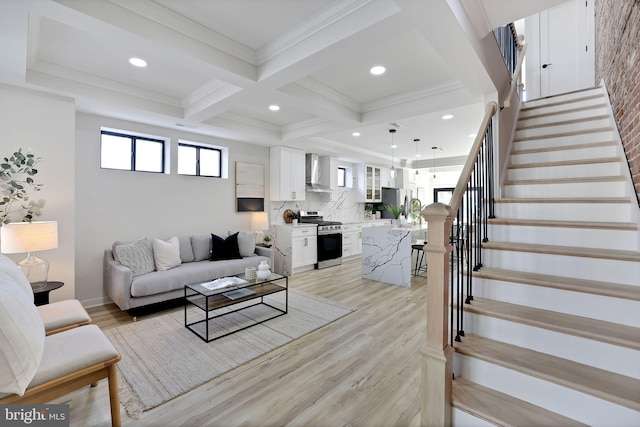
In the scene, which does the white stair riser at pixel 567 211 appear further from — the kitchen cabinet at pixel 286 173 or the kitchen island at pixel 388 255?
the kitchen cabinet at pixel 286 173

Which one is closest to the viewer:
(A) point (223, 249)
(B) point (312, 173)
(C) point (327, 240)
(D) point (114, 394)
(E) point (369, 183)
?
(D) point (114, 394)

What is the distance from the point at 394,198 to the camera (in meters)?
8.48

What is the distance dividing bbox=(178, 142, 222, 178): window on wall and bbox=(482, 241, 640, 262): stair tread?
4.57 m

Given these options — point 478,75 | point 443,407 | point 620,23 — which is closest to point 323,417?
point 443,407

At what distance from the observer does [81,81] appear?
120 inches

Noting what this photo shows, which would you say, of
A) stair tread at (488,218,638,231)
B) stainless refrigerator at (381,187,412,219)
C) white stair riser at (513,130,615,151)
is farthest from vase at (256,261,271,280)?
stainless refrigerator at (381,187,412,219)

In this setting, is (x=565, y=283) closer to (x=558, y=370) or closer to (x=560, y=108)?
(x=558, y=370)

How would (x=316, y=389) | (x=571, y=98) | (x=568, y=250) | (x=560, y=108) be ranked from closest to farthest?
(x=568, y=250)
(x=316, y=389)
(x=560, y=108)
(x=571, y=98)

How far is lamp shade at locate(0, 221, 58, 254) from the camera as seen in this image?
2.45 metres

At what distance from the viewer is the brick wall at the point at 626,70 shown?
6.55 feet

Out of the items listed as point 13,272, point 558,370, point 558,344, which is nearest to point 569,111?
point 558,344

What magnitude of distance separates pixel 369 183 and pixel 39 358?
7.31m

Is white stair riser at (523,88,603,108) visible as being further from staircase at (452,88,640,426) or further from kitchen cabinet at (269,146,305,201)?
kitchen cabinet at (269,146,305,201)

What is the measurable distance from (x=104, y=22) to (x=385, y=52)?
7.28ft
